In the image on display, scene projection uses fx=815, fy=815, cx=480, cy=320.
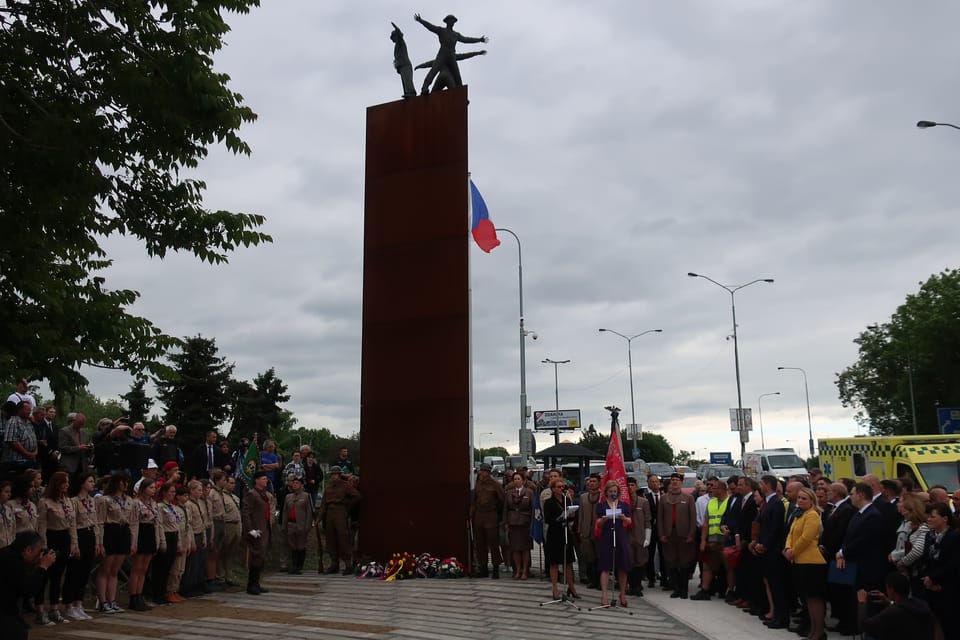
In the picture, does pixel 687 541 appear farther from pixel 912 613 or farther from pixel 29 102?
→ pixel 29 102

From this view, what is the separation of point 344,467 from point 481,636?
784 cm

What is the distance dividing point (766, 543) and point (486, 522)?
5158 mm

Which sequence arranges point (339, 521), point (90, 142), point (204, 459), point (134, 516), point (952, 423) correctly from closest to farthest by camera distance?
point (90, 142) → point (134, 516) → point (339, 521) → point (204, 459) → point (952, 423)

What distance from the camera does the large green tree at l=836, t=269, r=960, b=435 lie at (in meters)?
47.4

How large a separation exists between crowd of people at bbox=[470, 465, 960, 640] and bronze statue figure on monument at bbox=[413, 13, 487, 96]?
7861mm

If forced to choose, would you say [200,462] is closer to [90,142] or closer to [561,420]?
[90,142]

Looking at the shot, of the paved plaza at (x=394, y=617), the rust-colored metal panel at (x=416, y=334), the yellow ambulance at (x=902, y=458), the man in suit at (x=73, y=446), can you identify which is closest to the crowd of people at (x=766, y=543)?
the paved plaza at (x=394, y=617)

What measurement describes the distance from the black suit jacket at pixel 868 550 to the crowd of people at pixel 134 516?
843cm

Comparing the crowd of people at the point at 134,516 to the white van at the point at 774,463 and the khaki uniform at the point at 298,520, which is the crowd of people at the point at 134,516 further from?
the white van at the point at 774,463

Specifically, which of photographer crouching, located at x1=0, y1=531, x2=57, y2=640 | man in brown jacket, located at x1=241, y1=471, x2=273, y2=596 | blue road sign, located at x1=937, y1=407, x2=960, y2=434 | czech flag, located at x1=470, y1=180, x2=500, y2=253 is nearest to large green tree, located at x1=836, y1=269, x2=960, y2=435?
blue road sign, located at x1=937, y1=407, x2=960, y2=434

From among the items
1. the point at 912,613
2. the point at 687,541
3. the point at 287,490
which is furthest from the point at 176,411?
the point at 912,613

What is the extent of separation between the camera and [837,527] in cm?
945

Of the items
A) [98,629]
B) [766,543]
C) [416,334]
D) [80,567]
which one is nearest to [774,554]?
[766,543]

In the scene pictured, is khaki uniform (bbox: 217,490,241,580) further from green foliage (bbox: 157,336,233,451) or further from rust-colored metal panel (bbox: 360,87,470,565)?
green foliage (bbox: 157,336,233,451)
